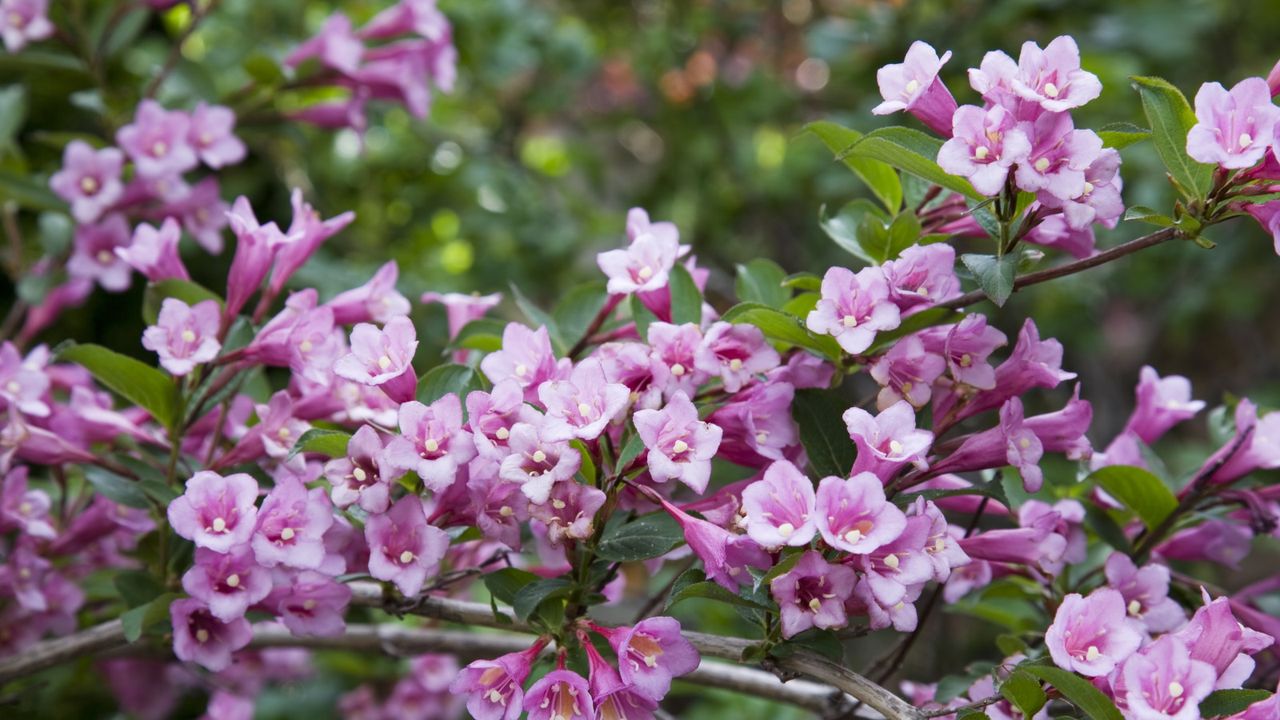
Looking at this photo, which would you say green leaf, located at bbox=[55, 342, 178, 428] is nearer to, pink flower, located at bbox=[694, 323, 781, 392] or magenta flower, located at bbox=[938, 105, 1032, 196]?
pink flower, located at bbox=[694, 323, 781, 392]

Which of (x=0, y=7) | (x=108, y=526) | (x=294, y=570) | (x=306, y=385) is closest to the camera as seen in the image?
(x=294, y=570)

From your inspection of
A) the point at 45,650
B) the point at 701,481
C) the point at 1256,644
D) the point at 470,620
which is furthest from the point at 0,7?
the point at 1256,644

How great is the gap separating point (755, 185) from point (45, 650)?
2424mm

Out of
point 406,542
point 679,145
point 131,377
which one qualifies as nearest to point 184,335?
point 131,377

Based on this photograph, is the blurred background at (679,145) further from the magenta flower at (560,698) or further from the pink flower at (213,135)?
the magenta flower at (560,698)

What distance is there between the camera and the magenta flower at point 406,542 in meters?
1.17

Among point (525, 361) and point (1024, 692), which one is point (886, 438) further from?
point (525, 361)

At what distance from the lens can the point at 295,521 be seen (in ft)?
3.92

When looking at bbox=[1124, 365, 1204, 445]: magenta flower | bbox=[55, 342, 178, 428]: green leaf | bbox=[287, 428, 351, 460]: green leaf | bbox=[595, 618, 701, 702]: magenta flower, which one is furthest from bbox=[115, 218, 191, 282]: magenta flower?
bbox=[1124, 365, 1204, 445]: magenta flower

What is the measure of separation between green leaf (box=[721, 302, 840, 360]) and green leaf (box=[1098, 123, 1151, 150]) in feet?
1.03

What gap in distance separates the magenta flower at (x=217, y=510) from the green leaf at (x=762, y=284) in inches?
22.0

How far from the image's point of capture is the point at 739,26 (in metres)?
3.44

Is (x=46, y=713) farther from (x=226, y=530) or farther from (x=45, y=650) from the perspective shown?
(x=226, y=530)

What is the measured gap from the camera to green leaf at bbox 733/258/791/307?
139cm
